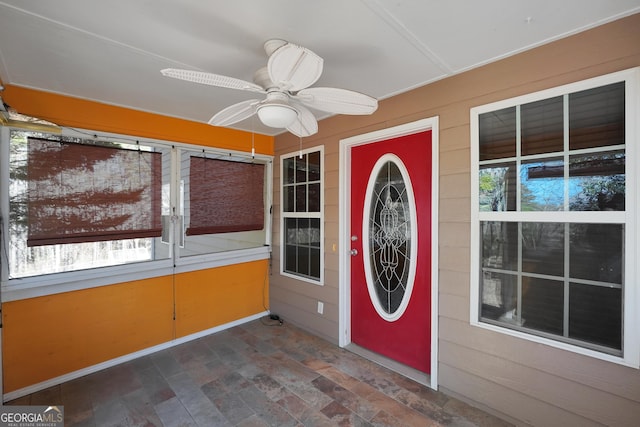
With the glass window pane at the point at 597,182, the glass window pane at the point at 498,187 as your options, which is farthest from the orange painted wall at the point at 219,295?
the glass window pane at the point at 597,182

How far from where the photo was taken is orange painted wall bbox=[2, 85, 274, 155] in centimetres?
223

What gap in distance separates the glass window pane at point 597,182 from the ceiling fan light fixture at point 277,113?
5.34 feet

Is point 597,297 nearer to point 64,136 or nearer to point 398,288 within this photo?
point 398,288

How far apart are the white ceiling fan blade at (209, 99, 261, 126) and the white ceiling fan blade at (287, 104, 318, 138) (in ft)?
0.80

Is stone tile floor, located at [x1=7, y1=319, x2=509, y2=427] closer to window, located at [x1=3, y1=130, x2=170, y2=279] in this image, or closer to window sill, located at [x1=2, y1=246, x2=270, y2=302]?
window sill, located at [x1=2, y1=246, x2=270, y2=302]

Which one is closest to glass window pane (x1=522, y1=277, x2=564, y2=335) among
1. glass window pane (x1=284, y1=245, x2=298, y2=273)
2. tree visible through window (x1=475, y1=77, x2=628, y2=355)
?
tree visible through window (x1=475, y1=77, x2=628, y2=355)

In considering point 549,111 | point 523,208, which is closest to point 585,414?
point 523,208

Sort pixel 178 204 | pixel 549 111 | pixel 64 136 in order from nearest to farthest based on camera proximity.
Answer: pixel 549 111 → pixel 64 136 → pixel 178 204

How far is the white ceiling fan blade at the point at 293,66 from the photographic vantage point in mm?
1113

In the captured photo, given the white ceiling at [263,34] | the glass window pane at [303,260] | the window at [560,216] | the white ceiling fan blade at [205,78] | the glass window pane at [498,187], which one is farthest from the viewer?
the glass window pane at [303,260]

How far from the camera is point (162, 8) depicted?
1363 millimetres

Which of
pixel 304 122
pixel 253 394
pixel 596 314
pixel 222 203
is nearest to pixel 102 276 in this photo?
pixel 222 203

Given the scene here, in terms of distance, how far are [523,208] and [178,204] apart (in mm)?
3027

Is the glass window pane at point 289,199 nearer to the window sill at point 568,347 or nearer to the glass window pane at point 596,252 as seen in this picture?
the window sill at point 568,347
